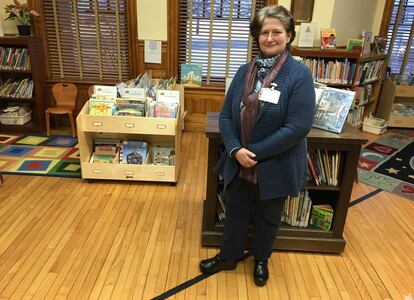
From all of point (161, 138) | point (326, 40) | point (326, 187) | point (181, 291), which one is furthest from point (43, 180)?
point (326, 40)

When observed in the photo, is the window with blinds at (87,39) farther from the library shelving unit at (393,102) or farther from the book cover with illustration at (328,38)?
Result: the library shelving unit at (393,102)

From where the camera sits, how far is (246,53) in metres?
4.18

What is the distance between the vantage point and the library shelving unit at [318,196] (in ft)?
6.35

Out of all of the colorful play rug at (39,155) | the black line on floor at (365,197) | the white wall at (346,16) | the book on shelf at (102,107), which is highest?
the white wall at (346,16)

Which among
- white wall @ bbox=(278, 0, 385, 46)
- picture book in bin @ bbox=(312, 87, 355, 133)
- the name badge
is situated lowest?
picture book in bin @ bbox=(312, 87, 355, 133)

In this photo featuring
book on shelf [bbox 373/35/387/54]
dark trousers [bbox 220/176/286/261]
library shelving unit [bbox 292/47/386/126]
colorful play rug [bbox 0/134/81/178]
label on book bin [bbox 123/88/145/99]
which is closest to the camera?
dark trousers [bbox 220/176/286/261]

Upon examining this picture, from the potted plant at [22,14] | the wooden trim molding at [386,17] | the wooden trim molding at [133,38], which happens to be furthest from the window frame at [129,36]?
the wooden trim molding at [386,17]

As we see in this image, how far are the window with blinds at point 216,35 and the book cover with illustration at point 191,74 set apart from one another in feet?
0.36

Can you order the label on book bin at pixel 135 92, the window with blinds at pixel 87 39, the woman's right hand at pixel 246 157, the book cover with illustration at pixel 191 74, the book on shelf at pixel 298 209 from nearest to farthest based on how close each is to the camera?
the woman's right hand at pixel 246 157 → the book on shelf at pixel 298 209 → the label on book bin at pixel 135 92 → the window with blinds at pixel 87 39 → the book cover with illustration at pixel 191 74

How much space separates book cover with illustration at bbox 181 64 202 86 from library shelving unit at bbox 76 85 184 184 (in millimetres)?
1426

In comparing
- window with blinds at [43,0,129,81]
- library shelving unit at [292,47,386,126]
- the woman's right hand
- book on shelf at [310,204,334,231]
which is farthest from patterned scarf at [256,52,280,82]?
window with blinds at [43,0,129,81]

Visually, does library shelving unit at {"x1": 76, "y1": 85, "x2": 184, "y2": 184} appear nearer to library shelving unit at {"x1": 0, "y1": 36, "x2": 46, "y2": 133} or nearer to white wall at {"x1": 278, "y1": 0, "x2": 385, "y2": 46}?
library shelving unit at {"x1": 0, "y1": 36, "x2": 46, "y2": 133}

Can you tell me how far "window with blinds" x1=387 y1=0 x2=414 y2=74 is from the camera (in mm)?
4625

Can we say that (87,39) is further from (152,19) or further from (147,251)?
(147,251)
